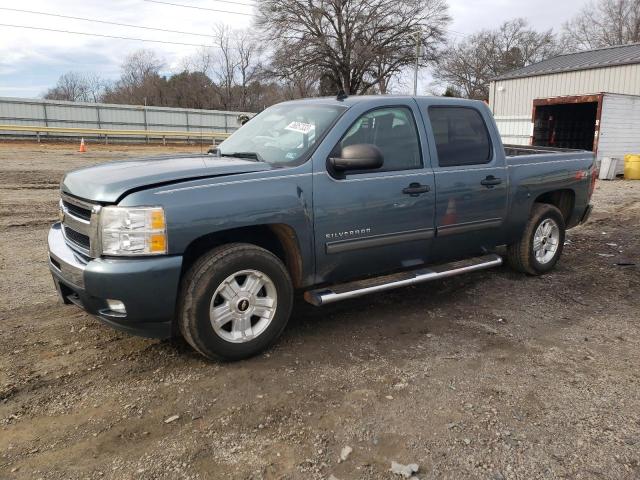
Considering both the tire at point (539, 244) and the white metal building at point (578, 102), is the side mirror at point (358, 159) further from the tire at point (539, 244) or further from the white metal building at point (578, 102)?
the white metal building at point (578, 102)

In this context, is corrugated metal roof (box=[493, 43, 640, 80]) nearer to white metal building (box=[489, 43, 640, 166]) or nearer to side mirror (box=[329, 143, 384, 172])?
white metal building (box=[489, 43, 640, 166])

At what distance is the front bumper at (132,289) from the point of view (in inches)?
130

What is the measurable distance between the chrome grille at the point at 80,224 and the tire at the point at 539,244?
427 centimetres

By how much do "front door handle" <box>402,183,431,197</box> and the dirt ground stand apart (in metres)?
1.12

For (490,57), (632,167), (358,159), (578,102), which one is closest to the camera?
(358,159)

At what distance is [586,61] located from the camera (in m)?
24.8

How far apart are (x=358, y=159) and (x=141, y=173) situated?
152 centimetres

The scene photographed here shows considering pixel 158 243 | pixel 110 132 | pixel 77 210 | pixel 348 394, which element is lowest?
pixel 348 394

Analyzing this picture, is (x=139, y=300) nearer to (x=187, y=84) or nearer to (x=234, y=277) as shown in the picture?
(x=234, y=277)

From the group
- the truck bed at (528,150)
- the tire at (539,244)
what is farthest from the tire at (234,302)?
the truck bed at (528,150)

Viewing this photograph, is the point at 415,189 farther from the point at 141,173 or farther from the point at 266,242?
the point at 141,173

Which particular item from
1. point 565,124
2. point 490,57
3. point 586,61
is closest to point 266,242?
point 565,124

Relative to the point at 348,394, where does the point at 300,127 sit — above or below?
above

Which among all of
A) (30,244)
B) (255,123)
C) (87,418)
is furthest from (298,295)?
(30,244)
